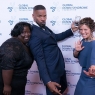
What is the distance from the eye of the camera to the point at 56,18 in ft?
7.75

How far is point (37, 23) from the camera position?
1.93m

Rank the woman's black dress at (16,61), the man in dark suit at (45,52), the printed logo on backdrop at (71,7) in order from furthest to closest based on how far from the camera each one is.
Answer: the printed logo on backdrop at (71,7) → the man in dark suit at (45,52) → the woman's black dress at (16,61)

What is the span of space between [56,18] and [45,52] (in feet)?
1.96

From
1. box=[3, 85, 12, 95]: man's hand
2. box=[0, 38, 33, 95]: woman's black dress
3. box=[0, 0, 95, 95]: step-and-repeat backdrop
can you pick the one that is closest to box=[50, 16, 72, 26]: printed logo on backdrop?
box=[0, 0, 95, 95]: step-and-repeat backdrop

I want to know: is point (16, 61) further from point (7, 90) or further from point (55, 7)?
point (55, 7)

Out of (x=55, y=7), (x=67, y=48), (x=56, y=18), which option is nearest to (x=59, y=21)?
(x=56, y=18)

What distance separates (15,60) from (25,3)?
3.43 feet

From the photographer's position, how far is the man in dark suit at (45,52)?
178 cm

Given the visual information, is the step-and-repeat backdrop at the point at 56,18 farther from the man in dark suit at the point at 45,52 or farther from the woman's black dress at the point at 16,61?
the woman's black dress at the point at 16,61

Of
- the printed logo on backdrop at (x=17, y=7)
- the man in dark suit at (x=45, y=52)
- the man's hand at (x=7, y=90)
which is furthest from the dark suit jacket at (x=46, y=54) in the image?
the printed logo on backdrop at (x=17, y=7)

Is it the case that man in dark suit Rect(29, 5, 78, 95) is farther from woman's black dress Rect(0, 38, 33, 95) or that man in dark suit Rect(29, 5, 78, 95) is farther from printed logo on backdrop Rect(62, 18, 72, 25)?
printed logo on backdrop Rect(62, 18, 72, 25)

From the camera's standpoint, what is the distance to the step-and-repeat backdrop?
88.9 inches

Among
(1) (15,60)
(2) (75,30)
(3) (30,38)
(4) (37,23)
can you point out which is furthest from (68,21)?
(1) (15,60)

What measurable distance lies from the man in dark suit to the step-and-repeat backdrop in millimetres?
388
